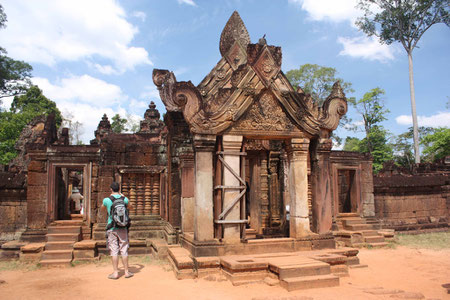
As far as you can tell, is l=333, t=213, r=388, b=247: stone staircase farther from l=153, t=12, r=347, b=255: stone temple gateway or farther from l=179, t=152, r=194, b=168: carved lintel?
l=179, t=152, r=194, b=168: carved lintel

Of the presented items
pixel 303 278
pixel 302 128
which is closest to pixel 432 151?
pixel 302 128

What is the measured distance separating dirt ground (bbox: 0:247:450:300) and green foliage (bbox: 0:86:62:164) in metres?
16.5

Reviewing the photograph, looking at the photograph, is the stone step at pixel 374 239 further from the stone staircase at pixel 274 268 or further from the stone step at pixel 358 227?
the stone staircase at pixel 274 268

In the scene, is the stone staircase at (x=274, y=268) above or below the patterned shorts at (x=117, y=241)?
below

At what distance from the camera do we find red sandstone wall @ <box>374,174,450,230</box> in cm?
1391

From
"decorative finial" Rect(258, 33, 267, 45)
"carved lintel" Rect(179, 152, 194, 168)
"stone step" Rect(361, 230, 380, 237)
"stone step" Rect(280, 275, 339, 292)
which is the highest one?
"decorative finial" Rect(258, 33, 267, 45)

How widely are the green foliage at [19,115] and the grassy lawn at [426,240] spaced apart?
19.9 metres

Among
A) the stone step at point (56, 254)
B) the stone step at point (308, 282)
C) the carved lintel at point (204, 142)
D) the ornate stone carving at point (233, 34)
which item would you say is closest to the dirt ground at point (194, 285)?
the stone step at point (308, 282)

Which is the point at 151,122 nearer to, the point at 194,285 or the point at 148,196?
the point at 148,196

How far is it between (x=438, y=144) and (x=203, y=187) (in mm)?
28191

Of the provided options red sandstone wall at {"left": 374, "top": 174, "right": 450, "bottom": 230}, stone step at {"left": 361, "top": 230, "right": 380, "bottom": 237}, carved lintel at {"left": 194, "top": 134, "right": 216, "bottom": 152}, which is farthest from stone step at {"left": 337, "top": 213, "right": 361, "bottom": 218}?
carved lintel at {"left": 194, "top": 134, "right": 216, "bottom": 152}

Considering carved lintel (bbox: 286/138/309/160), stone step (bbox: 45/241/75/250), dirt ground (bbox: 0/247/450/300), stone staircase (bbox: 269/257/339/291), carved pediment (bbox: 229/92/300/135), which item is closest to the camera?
dirt ground (bbox: 0/247/450/300)

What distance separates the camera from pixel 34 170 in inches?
403

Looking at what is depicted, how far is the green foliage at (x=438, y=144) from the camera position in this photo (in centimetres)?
2803
